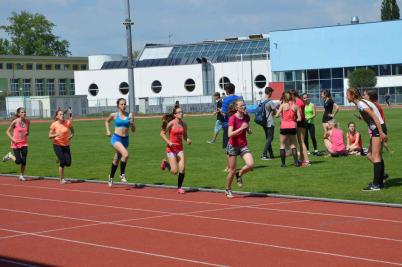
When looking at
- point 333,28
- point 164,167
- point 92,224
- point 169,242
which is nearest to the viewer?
point 169,242

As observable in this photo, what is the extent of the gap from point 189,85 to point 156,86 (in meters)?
4.65

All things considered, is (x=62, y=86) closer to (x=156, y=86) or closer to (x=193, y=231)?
(x=156, y=86)

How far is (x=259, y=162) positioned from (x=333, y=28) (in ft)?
207

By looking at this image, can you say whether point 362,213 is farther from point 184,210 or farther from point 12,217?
point 12,217

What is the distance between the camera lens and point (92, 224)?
12.2 m

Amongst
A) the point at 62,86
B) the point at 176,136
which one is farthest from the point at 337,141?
the point at 62,86

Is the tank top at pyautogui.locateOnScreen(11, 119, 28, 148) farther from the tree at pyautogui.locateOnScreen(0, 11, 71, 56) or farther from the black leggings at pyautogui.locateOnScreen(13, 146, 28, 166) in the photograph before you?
the tree at pyautogui.locateOnScreen(0, 11, 71, 56)

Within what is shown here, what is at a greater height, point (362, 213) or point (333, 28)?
point (333, 28)

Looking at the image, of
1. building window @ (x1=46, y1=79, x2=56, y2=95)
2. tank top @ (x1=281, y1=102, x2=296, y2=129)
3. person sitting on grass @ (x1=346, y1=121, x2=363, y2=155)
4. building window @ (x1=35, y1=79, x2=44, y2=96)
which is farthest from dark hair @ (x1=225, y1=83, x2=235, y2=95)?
building window @ (x1=46, y1=79, x2=56, y2=95)

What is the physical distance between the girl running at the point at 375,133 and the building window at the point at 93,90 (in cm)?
8421

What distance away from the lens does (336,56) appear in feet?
270

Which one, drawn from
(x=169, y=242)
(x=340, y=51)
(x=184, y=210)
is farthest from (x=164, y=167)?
(x=340, y=51)

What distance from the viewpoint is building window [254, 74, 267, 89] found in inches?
3438

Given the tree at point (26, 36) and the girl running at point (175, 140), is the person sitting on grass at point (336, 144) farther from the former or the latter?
the tree at point (26, 36)
